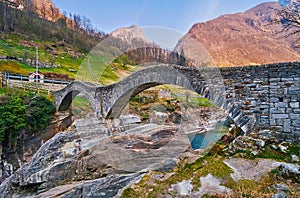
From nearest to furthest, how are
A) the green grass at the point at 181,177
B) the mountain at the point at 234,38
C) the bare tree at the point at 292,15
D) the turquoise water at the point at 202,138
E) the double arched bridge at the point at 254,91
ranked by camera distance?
the green grass at the point at 181,177, the bare tree at the point at 292,15, the double arched bridge at the point at 254,91, the turquoise water at the point at 202,138, the mountain at the point at 234,38

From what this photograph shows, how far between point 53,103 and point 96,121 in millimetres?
11404

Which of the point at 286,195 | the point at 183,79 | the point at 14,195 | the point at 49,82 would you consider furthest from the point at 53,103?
the point at 286,195

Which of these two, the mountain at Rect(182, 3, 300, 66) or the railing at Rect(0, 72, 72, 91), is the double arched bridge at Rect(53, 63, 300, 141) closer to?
the railing at Rect(0, 72, 72, 91)

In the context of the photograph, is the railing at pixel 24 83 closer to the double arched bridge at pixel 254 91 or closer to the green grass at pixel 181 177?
the double arched bridge at pixel 254 91

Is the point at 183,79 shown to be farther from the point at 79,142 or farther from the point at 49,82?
the point at 49,82

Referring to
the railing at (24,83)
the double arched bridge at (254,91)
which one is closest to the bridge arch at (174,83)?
the double arched bridge at (254,91)

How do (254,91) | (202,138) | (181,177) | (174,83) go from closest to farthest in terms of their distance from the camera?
(181,177)
(254,91)
(174,83)
(202,138)

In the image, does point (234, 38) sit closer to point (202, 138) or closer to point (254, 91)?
point (202, 138)

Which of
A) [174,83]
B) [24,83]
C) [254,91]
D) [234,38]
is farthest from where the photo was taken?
[234,38]

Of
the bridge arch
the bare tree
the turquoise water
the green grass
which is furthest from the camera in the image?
the turquoise water

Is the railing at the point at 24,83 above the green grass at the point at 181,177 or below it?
above

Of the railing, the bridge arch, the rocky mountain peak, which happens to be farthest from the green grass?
the railing

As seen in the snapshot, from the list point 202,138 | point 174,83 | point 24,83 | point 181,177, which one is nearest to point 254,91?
point 174,83

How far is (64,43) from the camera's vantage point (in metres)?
59.7
